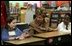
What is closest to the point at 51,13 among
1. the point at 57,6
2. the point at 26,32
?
the point at 57,6

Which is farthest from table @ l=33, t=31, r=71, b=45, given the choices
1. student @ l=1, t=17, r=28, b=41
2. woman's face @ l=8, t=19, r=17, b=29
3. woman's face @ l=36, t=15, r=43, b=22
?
woman's face @ l=8, t=19, r=17, b=29

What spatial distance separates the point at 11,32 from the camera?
1777mm

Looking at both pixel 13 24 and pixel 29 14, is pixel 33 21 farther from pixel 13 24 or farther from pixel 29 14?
pixel 13 24

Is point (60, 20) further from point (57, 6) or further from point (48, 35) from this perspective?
point (48, 35)

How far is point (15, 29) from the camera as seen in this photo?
183cm

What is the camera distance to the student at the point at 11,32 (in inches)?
65.8

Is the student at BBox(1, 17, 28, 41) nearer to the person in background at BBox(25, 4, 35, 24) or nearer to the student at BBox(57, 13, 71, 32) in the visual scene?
the person in background at BBox(25, 4, 35, 24)

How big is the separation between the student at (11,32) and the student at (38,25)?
21cm

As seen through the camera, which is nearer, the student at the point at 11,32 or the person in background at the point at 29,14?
the student at the point at 11,32

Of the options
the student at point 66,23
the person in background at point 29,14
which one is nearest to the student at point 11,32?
the person in background at point 29,14

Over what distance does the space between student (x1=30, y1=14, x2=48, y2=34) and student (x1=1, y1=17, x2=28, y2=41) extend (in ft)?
0.69

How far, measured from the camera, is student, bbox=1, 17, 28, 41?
1671 millimetres

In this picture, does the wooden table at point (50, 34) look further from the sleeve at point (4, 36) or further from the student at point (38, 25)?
the sleeve at point (4, 36)

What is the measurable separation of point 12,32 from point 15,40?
0.46 feet
